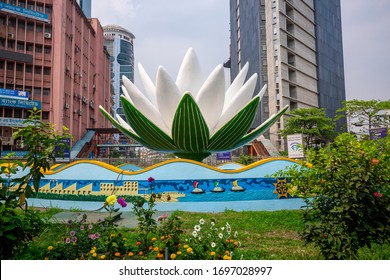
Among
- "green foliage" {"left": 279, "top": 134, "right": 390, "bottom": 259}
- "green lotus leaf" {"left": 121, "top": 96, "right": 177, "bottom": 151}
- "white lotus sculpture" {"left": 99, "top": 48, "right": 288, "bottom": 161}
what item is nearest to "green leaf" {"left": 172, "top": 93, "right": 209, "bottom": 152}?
"white lotus sculpture" {"left": 99, "top": 48, "right": 288, "bottom": 161}

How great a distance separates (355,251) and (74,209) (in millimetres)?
7480

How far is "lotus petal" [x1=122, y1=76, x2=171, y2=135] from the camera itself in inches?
270

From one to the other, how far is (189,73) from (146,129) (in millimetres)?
1798

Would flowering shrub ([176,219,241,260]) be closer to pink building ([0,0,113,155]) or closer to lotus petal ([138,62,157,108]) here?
lotus petal ([138,62,157,108])

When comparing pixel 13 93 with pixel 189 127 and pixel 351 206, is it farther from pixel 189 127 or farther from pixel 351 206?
pixel 351 206

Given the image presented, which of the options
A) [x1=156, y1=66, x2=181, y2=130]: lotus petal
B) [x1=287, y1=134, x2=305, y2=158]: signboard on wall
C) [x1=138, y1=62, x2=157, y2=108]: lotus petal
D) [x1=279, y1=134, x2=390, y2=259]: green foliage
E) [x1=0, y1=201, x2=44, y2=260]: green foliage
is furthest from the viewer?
[x1=287, y1=134, x2=305, y2=158]: signboard on wall

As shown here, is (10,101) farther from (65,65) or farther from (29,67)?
(65,65)

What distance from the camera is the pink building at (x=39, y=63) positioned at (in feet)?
106

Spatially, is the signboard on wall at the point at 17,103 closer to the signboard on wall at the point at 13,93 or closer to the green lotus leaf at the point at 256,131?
the signboard on wall at the point at 13,93

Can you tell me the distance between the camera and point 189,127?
6281 millimetres

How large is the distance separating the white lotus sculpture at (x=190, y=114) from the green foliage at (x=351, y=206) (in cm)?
270

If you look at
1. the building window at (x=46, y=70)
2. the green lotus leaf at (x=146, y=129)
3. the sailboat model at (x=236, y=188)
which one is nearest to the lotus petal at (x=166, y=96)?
the green lotus leaf at (x=146, y=129)

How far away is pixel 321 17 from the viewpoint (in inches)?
2076

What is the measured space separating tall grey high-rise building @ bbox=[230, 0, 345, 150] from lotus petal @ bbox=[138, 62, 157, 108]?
3568cm
